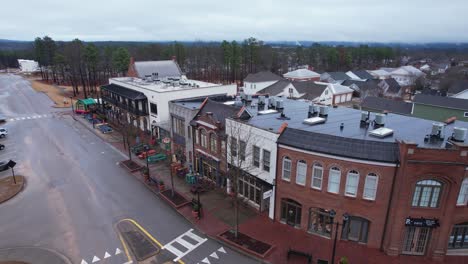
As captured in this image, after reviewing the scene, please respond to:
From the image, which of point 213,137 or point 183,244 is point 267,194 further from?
point 213,137

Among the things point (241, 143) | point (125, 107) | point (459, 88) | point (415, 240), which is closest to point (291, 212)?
point (241, 143)

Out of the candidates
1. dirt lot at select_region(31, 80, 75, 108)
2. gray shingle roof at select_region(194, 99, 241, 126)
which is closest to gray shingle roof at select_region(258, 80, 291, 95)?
gray shingle roof at select_region(194, 99, 241, 126)

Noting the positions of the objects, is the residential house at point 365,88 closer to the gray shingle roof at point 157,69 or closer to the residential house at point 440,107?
the residential house at point 440,107

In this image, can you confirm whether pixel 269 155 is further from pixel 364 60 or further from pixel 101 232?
pixel 364 60

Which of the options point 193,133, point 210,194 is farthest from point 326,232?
point 193,133

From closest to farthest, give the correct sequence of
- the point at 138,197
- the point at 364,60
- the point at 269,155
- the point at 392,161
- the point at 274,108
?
the point at 392,161, the point at 269,155, the point at 138,197, the point at 274,108, the point at 364,60

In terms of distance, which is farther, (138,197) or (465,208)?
(138,197)
